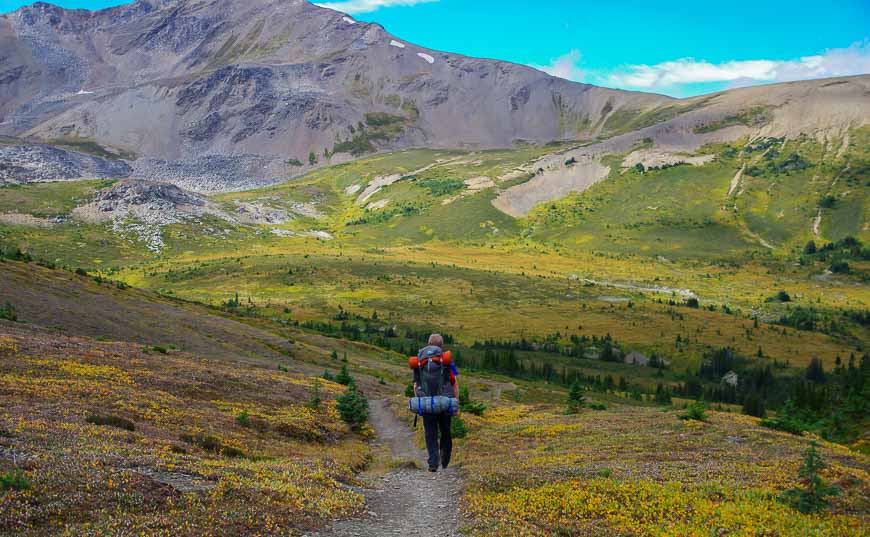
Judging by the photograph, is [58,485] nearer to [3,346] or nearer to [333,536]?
[333,536]

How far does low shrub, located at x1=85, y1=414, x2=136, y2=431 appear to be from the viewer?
2267 centimetres

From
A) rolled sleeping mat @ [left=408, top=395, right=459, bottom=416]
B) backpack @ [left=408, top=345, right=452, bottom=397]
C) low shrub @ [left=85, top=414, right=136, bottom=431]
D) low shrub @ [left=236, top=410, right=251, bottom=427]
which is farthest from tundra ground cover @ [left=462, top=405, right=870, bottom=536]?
low shrub @ [left=85, top=414, right=136, bottom=431]

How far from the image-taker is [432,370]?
1917 cm

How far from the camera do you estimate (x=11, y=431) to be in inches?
693

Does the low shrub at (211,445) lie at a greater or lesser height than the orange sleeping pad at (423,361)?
lesser

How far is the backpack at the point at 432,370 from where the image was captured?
62.6 feet

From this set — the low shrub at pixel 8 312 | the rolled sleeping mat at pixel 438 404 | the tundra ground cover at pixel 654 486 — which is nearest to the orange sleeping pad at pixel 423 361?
the rolled sleeping mat at pixel 438 404

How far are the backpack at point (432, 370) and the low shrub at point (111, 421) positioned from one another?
11.9 m

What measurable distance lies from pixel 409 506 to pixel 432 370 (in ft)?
13.1

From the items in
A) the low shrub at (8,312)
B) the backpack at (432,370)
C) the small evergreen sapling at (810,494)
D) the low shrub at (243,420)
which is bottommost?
the low shrub at (243,420)

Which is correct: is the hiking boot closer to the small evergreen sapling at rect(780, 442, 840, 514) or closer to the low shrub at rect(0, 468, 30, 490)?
the small evergreen sapling at rect(780, 442, 840, 514)

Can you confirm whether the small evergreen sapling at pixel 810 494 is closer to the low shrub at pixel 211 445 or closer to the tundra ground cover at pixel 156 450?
the tundra ground cover at pixel 156 450

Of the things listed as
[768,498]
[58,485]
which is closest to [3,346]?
[58,485]

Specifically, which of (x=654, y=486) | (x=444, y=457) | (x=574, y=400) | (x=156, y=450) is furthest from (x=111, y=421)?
(x=574, y=400)
